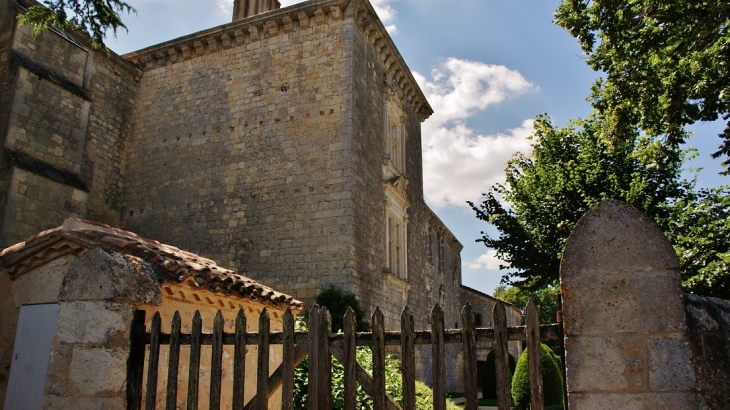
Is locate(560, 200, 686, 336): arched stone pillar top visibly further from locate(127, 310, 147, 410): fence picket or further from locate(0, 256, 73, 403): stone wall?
locate(0, 256, 73, 403): stone wall

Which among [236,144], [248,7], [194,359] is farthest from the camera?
[248,7]

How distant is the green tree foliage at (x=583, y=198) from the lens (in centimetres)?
1199

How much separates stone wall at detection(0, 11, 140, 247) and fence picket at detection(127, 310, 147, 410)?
8.68 metres

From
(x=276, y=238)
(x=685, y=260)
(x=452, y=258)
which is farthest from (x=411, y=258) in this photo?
(x=452, y=258)

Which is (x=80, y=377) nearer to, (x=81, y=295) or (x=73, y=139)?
(x=81, y=295)

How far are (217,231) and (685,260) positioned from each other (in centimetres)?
1034

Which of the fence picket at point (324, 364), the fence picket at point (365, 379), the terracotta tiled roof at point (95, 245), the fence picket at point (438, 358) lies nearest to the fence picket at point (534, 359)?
the fence picket at point (438, 358)

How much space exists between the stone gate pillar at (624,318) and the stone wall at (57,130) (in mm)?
11233

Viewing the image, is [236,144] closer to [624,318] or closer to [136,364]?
[136,364]

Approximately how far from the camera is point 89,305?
12.4ft

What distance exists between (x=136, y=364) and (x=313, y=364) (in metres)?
1.35

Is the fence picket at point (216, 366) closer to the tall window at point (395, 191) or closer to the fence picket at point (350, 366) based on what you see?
the fence picket at point (350, 366)

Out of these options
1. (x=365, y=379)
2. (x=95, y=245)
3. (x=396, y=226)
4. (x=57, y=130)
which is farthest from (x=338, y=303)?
(x=365, y=379)

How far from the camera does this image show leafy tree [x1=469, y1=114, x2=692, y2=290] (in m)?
14.8
